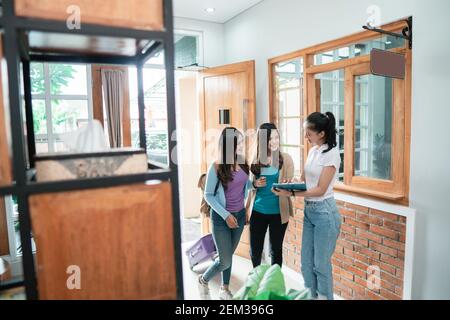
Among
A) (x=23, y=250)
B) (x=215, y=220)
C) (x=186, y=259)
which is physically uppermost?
(x=23, y=250)

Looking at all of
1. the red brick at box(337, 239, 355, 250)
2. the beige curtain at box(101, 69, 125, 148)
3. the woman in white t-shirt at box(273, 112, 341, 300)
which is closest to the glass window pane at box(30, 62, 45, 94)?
the beige curtain at box(101, 69, 125, 148)

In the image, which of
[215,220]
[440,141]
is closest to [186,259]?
[215,220]

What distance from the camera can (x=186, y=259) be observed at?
3791 mm

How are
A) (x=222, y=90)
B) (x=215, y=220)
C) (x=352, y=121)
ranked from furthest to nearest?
(x=222, y=90)
(x=352, y=121)
(x=215, y=220)

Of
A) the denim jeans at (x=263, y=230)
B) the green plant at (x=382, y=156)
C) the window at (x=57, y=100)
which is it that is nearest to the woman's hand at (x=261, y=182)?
the denim jeans at (x=263, y=230)

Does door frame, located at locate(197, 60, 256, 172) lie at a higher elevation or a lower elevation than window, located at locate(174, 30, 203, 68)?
lower

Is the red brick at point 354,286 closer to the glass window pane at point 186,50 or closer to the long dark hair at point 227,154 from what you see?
the long dark hair at point 227,154

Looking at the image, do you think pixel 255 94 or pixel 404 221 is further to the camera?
pixel 255 94

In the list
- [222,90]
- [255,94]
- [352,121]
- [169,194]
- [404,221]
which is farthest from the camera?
[222,90]

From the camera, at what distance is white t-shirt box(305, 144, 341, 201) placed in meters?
2.18

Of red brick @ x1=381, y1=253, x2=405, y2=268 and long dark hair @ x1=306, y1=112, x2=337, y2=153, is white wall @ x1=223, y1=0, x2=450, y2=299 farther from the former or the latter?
long dark hair @ x1=306, y1=112, x2=337, y2=153

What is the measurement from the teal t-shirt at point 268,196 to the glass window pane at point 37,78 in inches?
104

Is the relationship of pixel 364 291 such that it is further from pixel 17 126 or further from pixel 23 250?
pixel 17 126

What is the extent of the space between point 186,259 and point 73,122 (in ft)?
6.89
